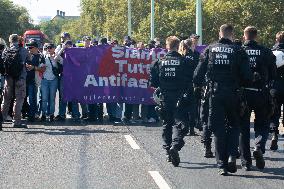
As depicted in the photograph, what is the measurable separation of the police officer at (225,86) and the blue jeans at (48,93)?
7.49m

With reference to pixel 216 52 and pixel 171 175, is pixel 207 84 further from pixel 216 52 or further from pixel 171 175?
pixel 171 175

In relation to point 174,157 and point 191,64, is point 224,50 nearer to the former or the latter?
point 174,157

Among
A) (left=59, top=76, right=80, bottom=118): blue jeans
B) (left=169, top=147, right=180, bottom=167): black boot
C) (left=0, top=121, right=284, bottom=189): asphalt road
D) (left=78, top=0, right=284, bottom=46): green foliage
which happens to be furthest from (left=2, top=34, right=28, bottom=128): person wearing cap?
(left=78, top=0, right=284, bottom=46): green foliage

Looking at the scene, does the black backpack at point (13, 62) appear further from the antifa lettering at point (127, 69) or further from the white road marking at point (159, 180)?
the white road marking at point (159, 180)

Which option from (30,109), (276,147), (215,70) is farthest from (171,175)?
(30,109)

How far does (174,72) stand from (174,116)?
27.0 inches

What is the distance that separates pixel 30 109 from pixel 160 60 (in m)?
6.57

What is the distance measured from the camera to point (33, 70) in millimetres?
17172

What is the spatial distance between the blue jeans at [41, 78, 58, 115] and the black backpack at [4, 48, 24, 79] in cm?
151

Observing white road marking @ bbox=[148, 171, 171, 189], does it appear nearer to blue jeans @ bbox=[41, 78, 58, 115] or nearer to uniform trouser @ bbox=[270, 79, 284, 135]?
uniform trouser @ bbox=[270, 79, 284, 135]

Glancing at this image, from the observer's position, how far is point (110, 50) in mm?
17906

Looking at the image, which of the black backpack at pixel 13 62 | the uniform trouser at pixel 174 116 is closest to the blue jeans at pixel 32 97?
the black backpack at pixel 13 62

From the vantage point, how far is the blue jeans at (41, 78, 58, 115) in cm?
1742

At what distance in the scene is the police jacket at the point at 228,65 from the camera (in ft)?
33.5
